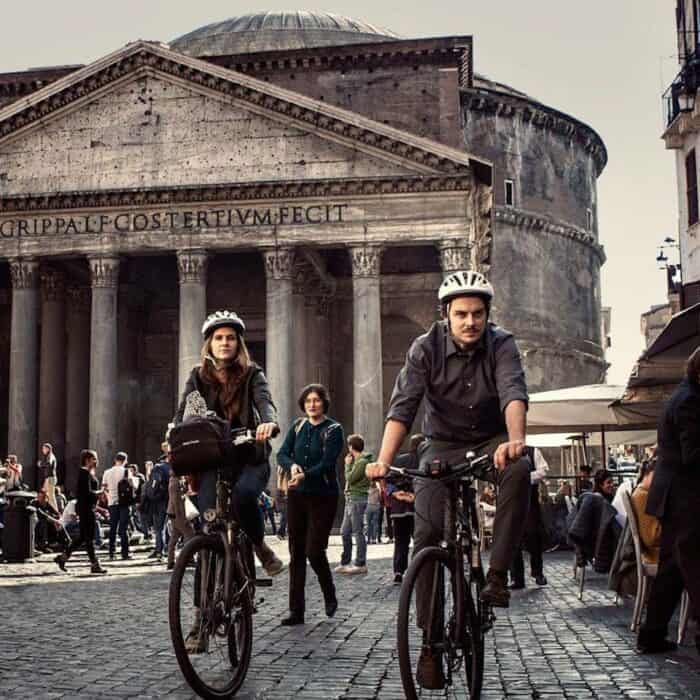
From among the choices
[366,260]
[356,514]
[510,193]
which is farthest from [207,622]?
[510,193]

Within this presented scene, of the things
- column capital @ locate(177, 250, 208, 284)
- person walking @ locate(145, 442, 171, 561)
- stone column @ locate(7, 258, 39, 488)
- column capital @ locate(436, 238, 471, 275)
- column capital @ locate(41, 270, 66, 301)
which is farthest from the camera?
column capital @ locate(41, 270, 66, 301)

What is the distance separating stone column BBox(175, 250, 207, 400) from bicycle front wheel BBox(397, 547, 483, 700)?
917 inches

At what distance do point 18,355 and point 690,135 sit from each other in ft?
55.0

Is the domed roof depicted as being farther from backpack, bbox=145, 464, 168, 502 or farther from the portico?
backpack, bbox=145, 464, 168, 502

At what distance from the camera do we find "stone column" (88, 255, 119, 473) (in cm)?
2714

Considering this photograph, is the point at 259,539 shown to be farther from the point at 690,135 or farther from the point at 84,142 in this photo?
the point at 84,142

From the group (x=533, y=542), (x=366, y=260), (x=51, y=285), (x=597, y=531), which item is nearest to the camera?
(x=597, y=531)

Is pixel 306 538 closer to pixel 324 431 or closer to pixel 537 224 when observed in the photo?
pixel 324 431

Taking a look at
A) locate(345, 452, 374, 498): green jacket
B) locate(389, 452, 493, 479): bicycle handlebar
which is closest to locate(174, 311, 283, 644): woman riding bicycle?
locate(389, 452, 493, 479): bicycle handlebar

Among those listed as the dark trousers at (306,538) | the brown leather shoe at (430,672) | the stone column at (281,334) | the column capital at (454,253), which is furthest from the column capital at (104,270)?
the brown leather shoe at (430,672)

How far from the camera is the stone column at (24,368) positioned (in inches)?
1086

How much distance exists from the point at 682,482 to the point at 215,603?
2530 millimetres

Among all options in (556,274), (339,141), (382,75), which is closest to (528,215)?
(556,274)

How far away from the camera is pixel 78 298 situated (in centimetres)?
3253
